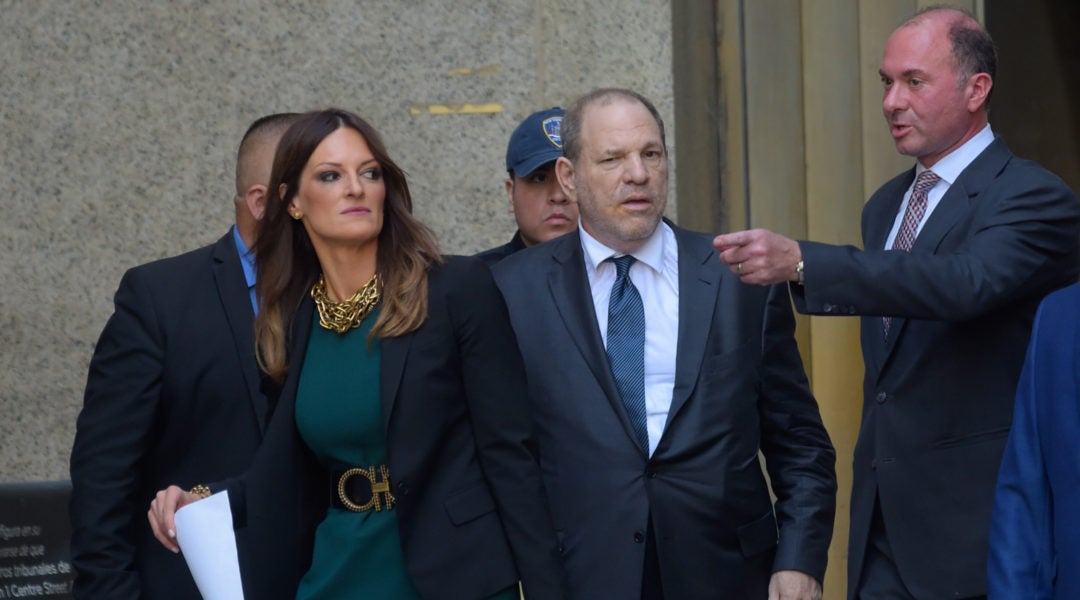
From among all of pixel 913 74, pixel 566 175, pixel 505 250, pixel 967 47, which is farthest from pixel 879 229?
pixel 505 250

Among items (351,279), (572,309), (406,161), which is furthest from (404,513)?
(406,161)

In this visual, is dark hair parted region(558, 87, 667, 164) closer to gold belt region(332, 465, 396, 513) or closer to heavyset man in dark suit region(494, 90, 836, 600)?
heavyset man in dark suit region(494, 90, 836, 600)

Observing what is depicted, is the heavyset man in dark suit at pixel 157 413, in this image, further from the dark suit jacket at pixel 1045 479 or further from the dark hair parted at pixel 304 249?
the dark suit jacket at pixel 1045 479

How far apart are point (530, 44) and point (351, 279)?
2404 millimetres

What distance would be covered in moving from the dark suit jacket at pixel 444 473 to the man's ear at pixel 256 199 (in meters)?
1.20

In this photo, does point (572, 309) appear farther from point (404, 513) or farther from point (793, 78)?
point (793, 78)

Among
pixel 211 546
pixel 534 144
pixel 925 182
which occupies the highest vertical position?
pixel 534 144

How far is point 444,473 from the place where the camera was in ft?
13.2

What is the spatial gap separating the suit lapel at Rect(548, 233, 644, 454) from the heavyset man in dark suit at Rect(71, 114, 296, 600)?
85 cm

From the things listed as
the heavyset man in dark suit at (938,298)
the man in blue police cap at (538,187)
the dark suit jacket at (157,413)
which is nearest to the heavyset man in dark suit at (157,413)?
the dark suit jacket at (157,413)

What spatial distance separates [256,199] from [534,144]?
3.26 ft

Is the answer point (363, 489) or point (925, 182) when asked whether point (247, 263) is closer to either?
point (363, 489)

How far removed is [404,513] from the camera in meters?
3.94

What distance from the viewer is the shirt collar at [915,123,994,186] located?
4.80 meters
